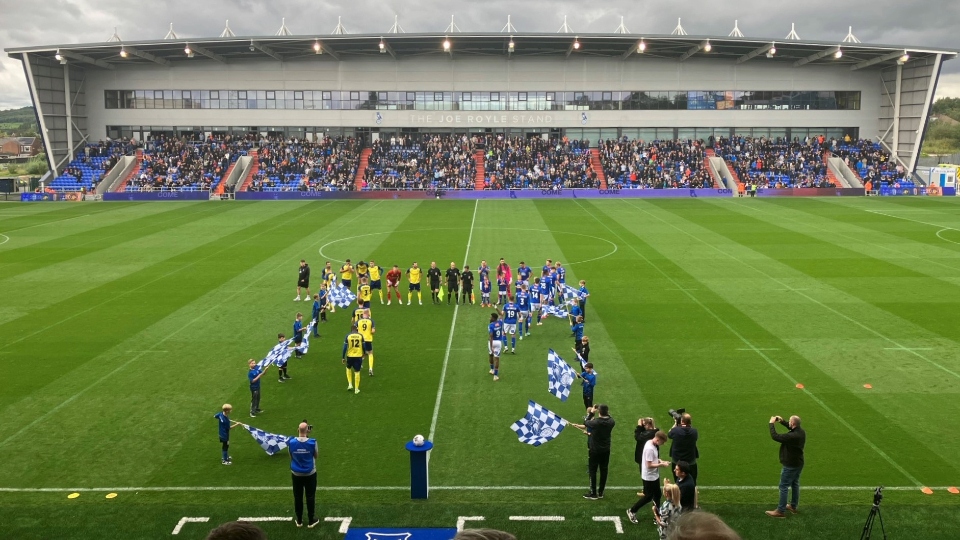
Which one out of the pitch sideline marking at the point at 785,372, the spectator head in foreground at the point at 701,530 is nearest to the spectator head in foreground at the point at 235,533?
the spectator head in foreground at the point at 701,530

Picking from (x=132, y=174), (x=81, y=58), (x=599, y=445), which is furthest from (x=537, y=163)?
(x=599, y=445)

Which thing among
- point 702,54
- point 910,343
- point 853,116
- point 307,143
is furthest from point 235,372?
point 853,116

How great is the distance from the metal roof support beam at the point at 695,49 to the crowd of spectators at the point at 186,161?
4238 cm

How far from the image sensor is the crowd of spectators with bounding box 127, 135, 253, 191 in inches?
2594

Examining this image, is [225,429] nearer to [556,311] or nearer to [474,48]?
[556,311]

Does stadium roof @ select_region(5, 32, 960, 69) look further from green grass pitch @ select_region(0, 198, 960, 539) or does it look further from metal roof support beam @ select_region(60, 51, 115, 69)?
green grass pitch @ select_region(0, 198, 960, 539)

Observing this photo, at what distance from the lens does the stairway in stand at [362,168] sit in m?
66.4

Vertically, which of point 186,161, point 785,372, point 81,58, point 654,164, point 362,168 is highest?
point 81,58

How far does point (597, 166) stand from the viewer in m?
70.2

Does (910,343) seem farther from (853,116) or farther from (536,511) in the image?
(853,116)

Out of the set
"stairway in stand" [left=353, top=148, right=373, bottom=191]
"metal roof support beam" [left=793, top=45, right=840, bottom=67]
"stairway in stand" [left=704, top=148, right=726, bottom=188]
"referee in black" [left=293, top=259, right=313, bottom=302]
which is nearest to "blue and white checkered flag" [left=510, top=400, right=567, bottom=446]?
"referee in black" [left=293, top=259, right=313, bottom=302]

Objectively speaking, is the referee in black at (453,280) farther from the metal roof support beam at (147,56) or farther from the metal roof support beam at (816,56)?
the metal roof support beam at (147,56)

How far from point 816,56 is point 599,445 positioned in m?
66.8

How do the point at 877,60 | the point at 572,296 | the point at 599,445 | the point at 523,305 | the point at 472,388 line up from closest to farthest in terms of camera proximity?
the point at 599,445 → the point at 472,388 → the point at 523,305 → the point at 572,296 → the point at 877,60
